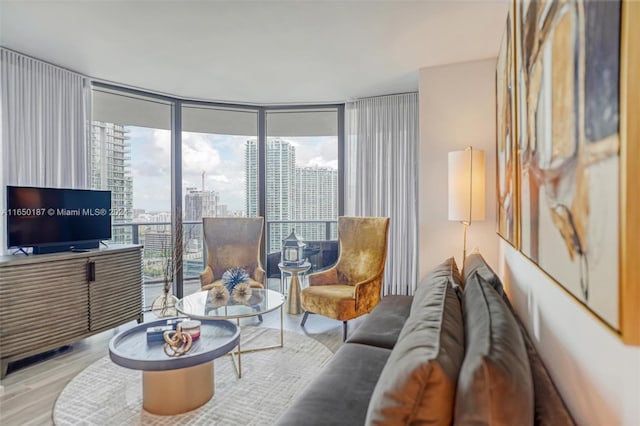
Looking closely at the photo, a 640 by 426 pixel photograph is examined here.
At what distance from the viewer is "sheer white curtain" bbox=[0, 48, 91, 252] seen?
118 inches

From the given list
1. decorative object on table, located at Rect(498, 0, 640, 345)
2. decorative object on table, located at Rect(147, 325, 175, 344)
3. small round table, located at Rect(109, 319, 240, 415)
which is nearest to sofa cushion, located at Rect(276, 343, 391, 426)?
small round table, located at Rect(109, 319, 240, 415)

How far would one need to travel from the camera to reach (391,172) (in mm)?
4371

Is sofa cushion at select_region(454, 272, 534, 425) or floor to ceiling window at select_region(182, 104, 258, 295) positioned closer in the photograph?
sofa cushion at select_region(454, 272, 534, 425)

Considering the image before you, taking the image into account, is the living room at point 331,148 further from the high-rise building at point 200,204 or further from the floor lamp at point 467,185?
the floor lamp at point 467,185

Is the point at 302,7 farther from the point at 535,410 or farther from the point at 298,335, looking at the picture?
the point at 298,335

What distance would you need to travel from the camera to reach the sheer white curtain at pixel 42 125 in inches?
118

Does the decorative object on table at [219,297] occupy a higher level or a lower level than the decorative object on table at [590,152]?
lower

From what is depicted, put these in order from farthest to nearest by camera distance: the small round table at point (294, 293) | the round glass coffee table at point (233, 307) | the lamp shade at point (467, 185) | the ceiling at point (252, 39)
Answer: the small round table at point (294, 293), the lamp shade at point (467, 185), the round glass coffee table at point (233, 307), the ceiling at point (252, 39)

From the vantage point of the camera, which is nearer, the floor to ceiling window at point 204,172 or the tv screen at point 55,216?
the tv screen at point 55,216

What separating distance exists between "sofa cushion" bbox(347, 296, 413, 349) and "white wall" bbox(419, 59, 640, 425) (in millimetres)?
699

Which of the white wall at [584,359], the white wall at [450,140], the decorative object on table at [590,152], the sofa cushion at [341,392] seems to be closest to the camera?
the decorative object on table at [590,152]

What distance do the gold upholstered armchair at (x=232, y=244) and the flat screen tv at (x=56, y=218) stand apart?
1.03 metres

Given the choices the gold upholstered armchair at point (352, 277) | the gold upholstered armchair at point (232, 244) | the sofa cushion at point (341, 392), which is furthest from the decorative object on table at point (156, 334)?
the gold upholstered armchair at point (232, 244)

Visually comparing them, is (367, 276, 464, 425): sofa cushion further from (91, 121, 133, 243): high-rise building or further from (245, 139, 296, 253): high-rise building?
(245, 139, 296, 253): high-rise building
